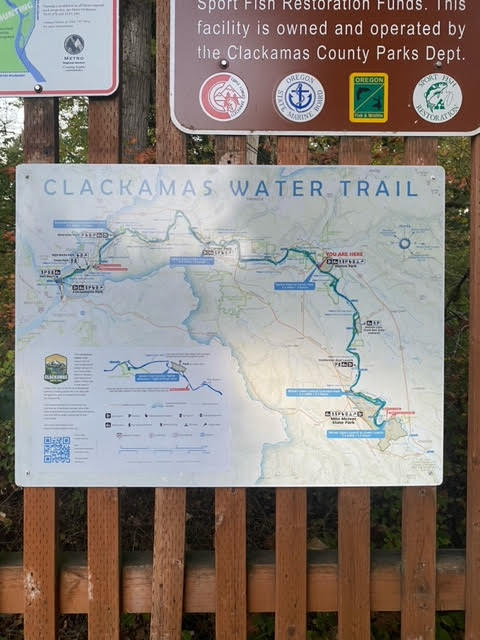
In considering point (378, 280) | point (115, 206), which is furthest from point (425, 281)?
point (115, 206)

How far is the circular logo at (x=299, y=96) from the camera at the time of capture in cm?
183

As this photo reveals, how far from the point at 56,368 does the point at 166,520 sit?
68cm

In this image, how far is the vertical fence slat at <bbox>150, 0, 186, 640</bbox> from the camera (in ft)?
6.10

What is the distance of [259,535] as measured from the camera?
2941 mm

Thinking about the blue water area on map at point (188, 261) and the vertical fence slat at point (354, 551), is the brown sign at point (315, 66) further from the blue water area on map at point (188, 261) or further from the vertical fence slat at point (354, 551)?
the blue water area on map at point (188, 261)

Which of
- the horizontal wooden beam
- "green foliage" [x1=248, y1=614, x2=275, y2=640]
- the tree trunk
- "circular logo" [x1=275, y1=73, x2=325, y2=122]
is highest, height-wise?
the tree trunk

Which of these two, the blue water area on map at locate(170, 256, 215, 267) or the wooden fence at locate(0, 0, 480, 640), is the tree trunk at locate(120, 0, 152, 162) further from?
the blue water area on map at locate(170, 256, 215, 267)

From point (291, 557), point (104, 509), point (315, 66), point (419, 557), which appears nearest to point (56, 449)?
point (104, 509)

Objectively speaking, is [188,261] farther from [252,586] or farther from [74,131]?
[74,131]

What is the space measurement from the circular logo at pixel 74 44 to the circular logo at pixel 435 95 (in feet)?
3.93

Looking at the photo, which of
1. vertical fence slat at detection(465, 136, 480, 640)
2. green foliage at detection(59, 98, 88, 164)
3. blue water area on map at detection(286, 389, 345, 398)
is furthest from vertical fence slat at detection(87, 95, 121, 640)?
green foliage at detection(59, 98, 88, 164)

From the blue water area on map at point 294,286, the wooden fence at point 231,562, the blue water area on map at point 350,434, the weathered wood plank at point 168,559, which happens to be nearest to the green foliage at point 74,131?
the wooden fence at point 231,562

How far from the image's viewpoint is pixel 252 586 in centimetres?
189

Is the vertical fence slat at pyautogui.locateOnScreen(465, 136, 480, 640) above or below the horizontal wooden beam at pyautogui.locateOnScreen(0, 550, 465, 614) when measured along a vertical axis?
above
